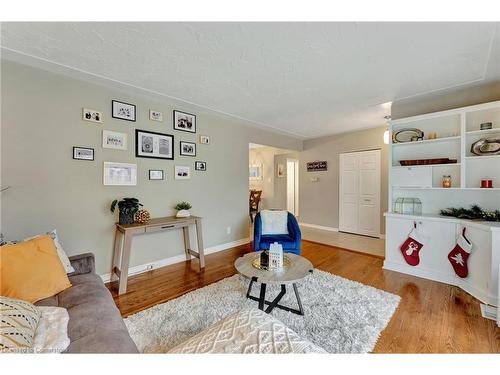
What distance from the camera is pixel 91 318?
121cm

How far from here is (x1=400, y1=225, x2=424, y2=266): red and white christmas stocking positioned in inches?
109

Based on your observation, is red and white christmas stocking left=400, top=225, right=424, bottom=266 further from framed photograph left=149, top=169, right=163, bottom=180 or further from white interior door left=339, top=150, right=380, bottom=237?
framed photograph left=149, top=169, right=163, bottom=180

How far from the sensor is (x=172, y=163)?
10.4ft

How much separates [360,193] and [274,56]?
3.96 meters

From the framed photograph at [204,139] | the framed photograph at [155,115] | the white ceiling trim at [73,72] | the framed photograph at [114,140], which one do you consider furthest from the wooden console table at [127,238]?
the white ceiling trim at [73,72]

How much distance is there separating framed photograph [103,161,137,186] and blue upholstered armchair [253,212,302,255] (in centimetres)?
173

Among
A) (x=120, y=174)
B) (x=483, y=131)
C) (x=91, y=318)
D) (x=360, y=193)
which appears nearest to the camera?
(x=91, y=318)

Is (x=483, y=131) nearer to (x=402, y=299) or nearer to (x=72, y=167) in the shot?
(x=402, y=299)

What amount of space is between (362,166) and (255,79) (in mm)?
3546

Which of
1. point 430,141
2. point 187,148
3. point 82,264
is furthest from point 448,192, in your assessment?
point 82,264

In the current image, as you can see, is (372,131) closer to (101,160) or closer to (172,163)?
(172,163)
